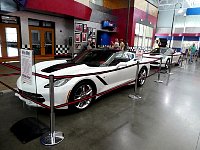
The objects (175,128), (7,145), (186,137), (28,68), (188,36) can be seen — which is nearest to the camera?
(7,145)

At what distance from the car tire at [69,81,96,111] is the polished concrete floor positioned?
0.12 m

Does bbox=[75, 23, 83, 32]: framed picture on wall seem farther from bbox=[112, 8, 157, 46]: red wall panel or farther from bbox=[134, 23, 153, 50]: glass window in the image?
bbox=[134, 23, 153, 50]: glass window

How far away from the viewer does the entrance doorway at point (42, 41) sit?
29.3ft

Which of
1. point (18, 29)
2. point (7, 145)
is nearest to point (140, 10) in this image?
point (18, 29)

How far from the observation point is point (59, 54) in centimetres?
1041

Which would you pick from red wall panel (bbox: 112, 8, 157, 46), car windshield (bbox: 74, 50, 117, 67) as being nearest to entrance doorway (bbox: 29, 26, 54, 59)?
car windshield (bbox: 74, 50, 117, 67)

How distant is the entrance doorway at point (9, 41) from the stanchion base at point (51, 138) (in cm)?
673

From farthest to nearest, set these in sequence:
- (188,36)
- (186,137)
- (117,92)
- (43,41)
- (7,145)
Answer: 1. (188,36)
2. (43,41)
3. (117,92)
4. (186,137)
5. (7,145)

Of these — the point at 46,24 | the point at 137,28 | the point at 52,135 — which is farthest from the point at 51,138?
the point at 137,28

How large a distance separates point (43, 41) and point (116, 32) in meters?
7.23

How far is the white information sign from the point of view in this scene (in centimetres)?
211

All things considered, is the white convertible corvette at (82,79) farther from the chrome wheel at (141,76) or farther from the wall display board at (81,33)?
the wall display board at (81,33)

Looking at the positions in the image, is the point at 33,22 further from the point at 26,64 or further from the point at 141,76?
the point at 26,64

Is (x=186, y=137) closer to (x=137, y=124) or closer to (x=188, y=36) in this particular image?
(x=137, y=124)
